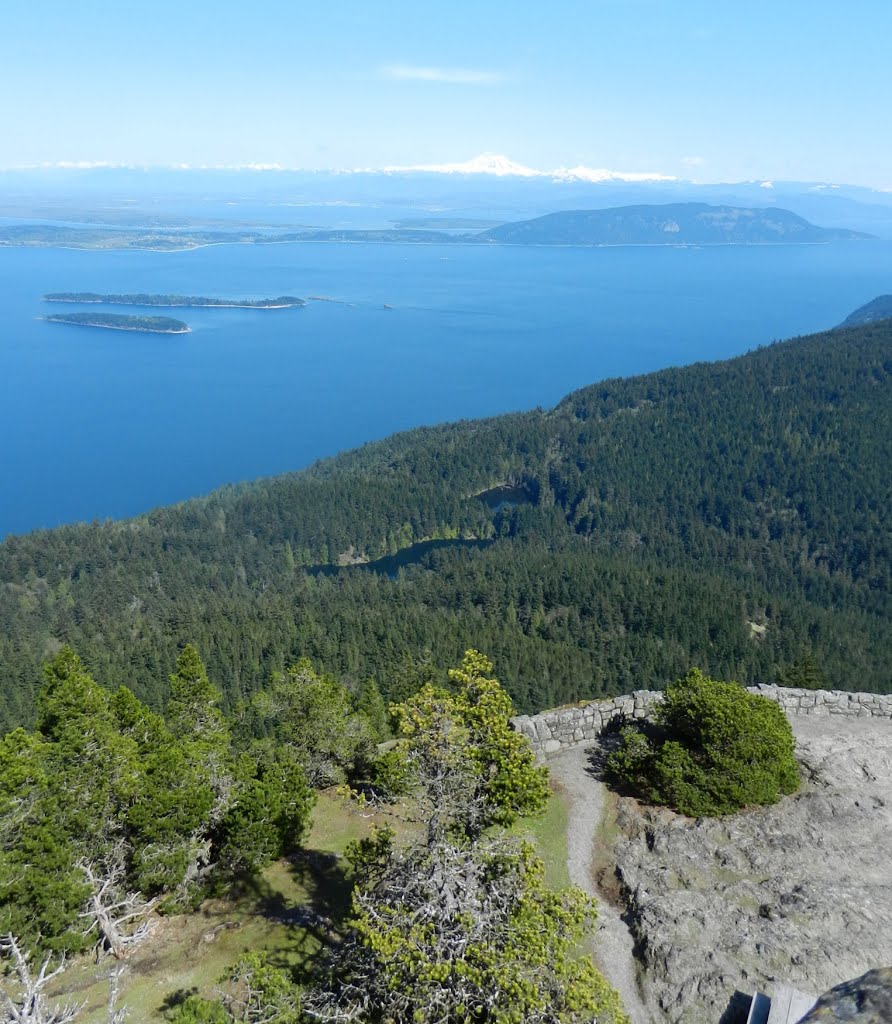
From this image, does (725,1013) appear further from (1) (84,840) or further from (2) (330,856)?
(1) (84,840)

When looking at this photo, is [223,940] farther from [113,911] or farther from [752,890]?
[752,890]

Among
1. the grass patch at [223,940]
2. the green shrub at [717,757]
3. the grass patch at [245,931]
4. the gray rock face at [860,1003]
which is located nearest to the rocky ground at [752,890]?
the green shrub at [717,757]

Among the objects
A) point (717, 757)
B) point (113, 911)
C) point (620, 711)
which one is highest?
point (717, 757)

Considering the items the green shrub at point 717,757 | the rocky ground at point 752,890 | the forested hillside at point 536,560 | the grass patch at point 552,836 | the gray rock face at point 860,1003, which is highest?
the gray rock face at point 860,1003

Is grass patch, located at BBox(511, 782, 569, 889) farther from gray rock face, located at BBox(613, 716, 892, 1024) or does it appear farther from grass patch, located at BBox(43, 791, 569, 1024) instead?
gray rock face, located at BBox(613, 716, 892, 1024)

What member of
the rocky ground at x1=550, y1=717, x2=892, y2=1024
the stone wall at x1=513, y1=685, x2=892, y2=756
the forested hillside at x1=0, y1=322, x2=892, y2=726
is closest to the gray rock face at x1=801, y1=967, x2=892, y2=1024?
the rocky ground at x1=550, y1=717, x2=892, y2=1024

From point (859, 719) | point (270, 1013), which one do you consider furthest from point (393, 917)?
point (859, 719)

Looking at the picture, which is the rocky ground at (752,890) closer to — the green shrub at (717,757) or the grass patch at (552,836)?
the grass patch at (552,836)

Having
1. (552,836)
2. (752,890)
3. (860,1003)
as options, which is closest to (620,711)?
(552,836)
